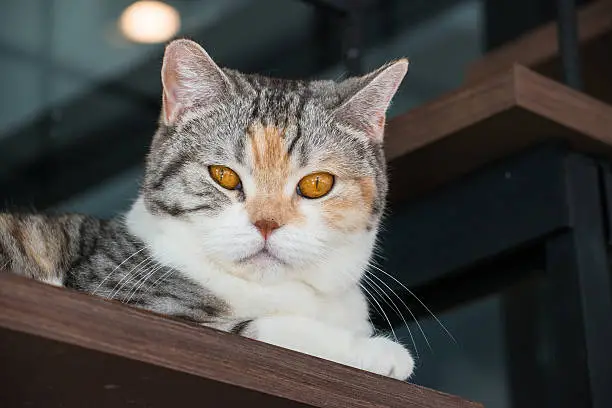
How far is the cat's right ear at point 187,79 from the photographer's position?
1533mm

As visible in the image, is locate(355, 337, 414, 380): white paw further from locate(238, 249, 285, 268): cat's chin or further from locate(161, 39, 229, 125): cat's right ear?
locate(161, 39, 229, 125): cat's right ear

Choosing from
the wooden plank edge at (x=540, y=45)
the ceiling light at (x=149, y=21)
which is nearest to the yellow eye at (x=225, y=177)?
the wooden plank edge at (x=540, y=45)

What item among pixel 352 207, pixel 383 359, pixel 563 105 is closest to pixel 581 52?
pixel 563 105

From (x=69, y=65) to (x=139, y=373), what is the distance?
184 centimetres

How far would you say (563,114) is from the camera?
1.89 metres

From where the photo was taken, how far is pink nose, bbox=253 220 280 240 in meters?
1.39

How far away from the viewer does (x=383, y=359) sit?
133cm

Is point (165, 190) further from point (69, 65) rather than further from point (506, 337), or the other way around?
point (69, 65)

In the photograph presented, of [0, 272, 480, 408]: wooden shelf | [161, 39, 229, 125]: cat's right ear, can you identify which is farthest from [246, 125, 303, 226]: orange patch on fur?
[0, 272, 480, 408]: wooden shelf

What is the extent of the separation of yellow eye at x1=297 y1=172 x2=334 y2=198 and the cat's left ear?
5.8 inches

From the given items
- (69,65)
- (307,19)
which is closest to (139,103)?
(69,65)

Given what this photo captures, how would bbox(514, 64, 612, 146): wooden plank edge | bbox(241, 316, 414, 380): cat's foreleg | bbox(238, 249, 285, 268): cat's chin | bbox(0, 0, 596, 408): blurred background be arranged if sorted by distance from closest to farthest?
bbox(241, 316, 414, 380): cat's foreleg → bbox(238, 249, 285, 268): cat's chin → bbox(514, 64, 612, 146): wooden plank edge → bbox(0, 0, 596, 408): blurred background

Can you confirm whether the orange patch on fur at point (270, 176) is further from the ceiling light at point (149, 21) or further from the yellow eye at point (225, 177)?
the ceiling light at point (149, 21)

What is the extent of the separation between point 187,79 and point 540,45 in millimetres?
1124
